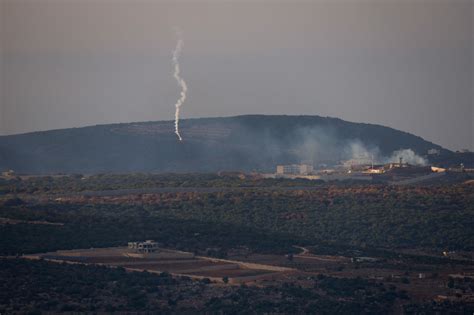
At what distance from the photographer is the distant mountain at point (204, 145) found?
162 m

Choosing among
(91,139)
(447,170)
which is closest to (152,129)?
(91,139)

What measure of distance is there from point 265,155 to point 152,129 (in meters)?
11.6

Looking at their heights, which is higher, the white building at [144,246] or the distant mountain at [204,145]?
the distant mountain at [204,145]

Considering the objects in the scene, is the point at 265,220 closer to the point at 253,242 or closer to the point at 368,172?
the point at 253,242

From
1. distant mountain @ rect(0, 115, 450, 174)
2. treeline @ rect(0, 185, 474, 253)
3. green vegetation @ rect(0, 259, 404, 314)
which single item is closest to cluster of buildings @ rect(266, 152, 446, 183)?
distant mountain @ rect(0, 115, 450, 174)

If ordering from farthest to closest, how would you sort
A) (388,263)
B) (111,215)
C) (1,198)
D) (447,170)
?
(447,170)
(1,198)
(111,215)
(388,263)

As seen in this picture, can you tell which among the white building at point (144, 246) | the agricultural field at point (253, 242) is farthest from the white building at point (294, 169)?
the white building at point (144, 246)

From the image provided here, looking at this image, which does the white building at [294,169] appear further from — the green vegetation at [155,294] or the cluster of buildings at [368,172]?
the green vegetation at [155,294]

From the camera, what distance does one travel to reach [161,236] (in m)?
90.9

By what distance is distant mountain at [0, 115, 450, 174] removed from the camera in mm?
162500

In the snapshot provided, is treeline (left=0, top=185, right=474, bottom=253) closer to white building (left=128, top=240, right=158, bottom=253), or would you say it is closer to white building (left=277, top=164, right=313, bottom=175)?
white building (left=128, top=240, right=158, bottom=253)

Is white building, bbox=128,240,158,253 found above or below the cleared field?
above

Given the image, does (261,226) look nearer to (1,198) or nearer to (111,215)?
(111,215)

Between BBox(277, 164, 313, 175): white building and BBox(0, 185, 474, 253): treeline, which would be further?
BBox(277, 164, 313, 175): white building
